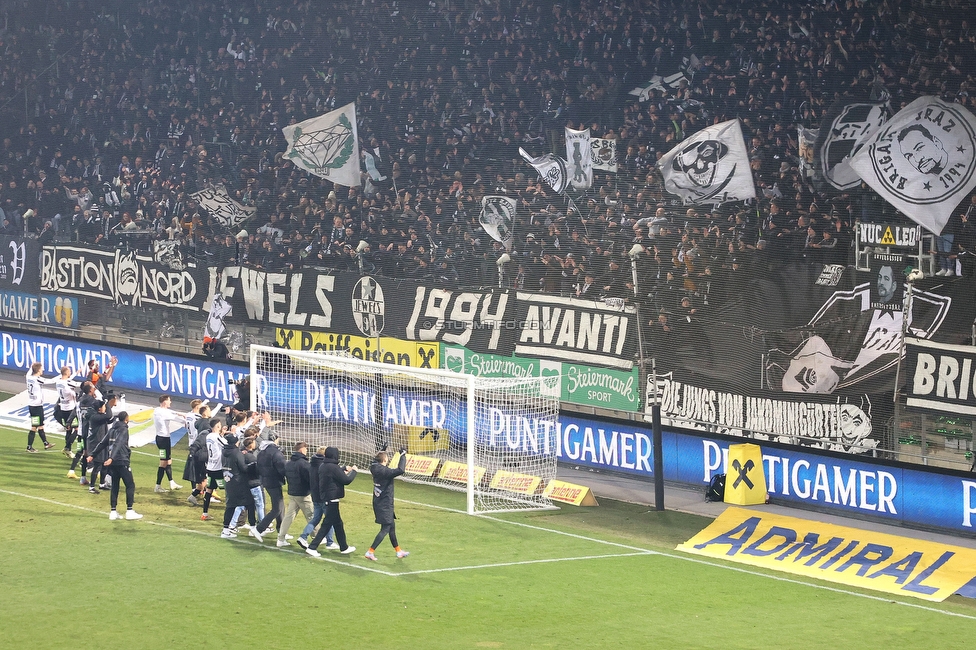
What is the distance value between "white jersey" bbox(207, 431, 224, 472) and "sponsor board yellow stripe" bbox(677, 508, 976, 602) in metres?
6.44

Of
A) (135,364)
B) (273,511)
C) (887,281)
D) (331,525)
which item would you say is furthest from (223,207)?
(887,281)

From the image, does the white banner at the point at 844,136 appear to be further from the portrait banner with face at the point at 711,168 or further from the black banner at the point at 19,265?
the black banner at the point at 19,265

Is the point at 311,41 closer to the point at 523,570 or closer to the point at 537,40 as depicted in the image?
the point at 537,40

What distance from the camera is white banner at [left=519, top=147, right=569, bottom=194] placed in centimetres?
2467

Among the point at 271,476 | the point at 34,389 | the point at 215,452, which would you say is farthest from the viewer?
the point at 34,389

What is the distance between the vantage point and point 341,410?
67.2 feet

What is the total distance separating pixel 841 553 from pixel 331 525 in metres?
6.69

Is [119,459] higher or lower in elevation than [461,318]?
lower

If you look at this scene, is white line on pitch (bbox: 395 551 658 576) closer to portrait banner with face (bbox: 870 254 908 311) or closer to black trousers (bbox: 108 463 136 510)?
black trousers (bbox: 108 463 136 510)

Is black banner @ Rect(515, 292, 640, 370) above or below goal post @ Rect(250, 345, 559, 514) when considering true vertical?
above

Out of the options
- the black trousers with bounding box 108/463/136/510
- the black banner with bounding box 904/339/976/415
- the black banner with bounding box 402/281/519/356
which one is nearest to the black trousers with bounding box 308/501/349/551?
the black trousers with bounding box 108/463/136/510

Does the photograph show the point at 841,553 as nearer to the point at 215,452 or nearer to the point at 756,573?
the point at 756,573

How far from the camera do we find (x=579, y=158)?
80.5 feet

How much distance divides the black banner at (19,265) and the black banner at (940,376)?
2136 centimetres
